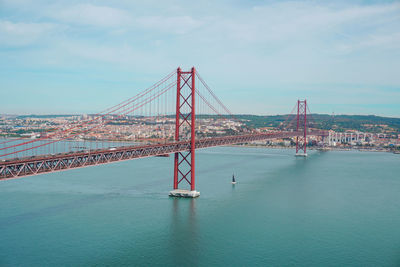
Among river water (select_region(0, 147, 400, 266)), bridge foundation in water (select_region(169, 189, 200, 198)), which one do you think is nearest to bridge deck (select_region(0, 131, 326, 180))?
bridge foundation in water (select_region(169, 189, 200, 198))

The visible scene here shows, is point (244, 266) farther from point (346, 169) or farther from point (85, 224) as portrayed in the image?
point (346, 169)

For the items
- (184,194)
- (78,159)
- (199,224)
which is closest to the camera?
(78,159)

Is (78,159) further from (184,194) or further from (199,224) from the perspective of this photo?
(184,194)

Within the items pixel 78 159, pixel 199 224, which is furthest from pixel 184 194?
pixel 78 159

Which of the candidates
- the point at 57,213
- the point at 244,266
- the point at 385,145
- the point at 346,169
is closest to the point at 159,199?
the point at 57,213

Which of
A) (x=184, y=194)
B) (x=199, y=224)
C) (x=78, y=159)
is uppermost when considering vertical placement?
(x=78, y=159)

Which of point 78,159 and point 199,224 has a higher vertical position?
point 78,159

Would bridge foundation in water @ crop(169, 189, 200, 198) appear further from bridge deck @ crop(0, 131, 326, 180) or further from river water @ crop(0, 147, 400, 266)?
bridge deck @ crop(0, 131, 326, 180)

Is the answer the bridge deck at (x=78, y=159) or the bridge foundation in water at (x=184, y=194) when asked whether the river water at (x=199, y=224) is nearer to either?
the bridge foundation in water at (x=184, y=194)

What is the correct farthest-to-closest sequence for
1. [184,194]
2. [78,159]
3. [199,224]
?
1. [184,194]
2. [199,224]
3. [78,159]
